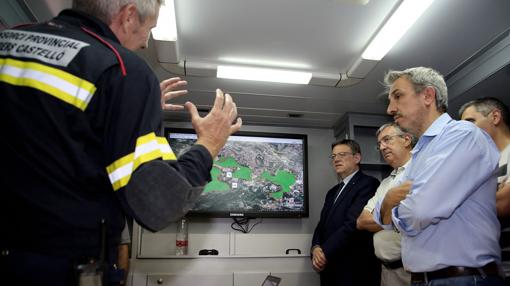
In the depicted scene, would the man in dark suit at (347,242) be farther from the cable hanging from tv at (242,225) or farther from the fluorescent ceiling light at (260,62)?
the fluorescent ceiling light at (260,62)

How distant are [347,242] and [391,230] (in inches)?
21.0

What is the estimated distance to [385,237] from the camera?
237cm

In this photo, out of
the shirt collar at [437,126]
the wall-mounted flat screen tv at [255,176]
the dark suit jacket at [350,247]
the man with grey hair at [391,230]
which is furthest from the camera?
the wall-mounted flat screen tv at [255,176]

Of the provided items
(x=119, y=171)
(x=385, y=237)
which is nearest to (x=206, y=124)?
(x=119, y=171)

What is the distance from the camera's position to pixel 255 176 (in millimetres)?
3912

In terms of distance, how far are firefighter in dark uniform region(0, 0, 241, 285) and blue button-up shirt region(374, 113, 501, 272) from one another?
3.14ft

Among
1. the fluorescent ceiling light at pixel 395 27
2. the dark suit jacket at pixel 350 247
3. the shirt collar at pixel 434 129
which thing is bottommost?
the dark suit jacket at pixel 350 247

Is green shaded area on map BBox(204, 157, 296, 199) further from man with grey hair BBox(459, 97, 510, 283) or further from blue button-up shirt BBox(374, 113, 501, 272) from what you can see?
blue button-up shirt BBox(374, 113, 501, 272)

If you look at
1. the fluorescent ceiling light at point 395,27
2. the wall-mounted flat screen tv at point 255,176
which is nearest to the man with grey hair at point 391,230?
the fluorescent ceiling light at point 395,27

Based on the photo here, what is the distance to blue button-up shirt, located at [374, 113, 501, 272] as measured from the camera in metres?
1.35

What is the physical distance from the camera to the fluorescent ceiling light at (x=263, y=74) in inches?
121

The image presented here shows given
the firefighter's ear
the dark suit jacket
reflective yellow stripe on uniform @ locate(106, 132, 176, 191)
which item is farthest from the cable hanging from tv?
reflective yellow stripe on uniform @ locate(106, 132, 176, 191)

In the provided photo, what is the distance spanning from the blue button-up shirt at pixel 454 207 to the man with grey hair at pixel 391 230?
1.54ft

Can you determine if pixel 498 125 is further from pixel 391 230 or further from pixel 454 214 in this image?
pixel 454 214
